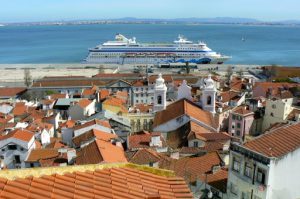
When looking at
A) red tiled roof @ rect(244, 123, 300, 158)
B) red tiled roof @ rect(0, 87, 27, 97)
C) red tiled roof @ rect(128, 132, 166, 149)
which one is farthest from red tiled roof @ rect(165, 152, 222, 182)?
red tiled roof @ rect(0, 87, 27, 97)

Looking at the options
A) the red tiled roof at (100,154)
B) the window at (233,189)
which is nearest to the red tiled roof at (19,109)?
the red tiled roof at (100,154)

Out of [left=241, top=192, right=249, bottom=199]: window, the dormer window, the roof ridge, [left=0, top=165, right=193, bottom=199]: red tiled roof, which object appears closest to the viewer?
[left=0, top=165, right=193, bottom=199]: red tiled roof

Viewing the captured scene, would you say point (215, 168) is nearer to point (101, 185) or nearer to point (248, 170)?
point (248, 170)

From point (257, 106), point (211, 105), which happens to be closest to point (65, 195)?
point (211, 105)

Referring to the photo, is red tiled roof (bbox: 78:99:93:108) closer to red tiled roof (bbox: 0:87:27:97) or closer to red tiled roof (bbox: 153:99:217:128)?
red tiled roof (bbox: 153:99:217:128)

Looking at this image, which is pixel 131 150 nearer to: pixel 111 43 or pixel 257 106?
pixel 257 106
